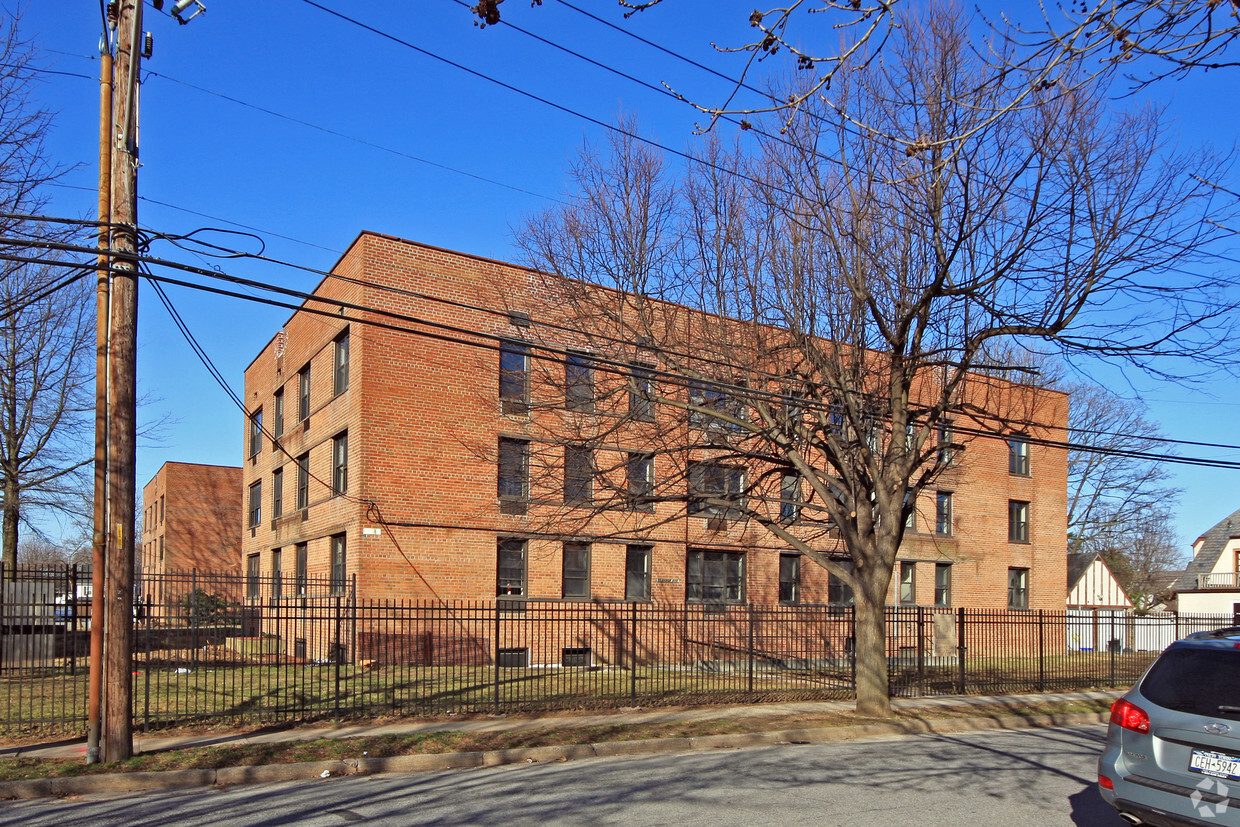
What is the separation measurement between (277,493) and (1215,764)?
27963 millimetres

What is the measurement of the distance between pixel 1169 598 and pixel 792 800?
65.0 metres

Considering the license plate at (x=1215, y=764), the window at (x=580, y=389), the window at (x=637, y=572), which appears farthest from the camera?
the window at (x=637, y=572)

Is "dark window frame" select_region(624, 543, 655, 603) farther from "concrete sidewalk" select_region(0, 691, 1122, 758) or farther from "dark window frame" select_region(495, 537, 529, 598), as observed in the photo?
"concrete sidewalk" select_region(0, 691, 1122, 758)

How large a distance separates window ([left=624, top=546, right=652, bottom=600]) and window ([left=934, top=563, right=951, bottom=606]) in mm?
11825

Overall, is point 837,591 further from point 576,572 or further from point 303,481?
point 303,481

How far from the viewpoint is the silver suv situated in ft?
21.3

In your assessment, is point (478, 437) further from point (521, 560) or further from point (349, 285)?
point (349, 285)

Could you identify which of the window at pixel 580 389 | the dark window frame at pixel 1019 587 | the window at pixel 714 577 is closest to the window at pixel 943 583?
the dark window frame at pixel 1019 587

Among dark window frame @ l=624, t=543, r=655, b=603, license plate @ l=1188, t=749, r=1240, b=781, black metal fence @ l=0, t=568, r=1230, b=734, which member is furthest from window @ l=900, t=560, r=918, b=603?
license plate @ l=1188, t=749, r=1240, b=781

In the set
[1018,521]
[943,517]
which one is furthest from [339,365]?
[1018,521]

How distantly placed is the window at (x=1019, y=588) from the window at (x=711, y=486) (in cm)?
1791

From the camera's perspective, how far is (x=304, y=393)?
28047 mm

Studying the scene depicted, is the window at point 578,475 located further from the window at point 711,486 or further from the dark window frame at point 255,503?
the dark window frame at point 255,503

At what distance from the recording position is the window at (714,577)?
87.9 feet
